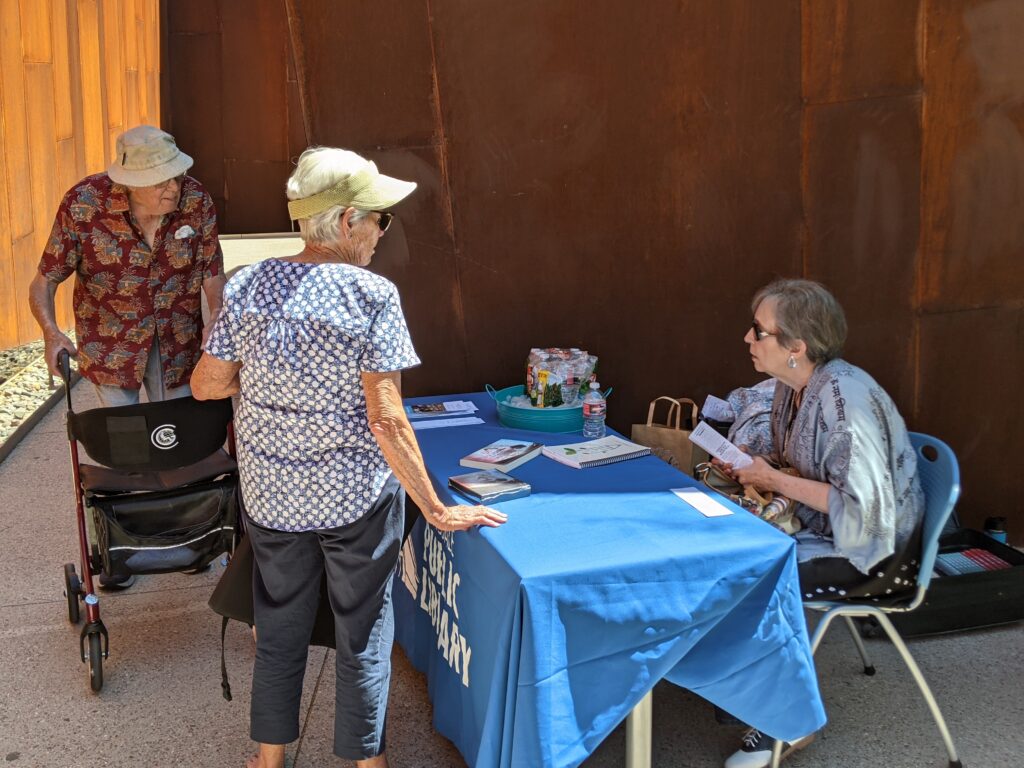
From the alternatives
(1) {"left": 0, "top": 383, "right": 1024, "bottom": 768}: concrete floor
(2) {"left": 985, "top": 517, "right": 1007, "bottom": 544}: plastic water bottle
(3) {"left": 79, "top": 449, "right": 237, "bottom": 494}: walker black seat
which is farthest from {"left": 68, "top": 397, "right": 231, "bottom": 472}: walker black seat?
(2) {"left": 985, "top": 517, "right": 1007, "bottom": 544}: plastic water bottle

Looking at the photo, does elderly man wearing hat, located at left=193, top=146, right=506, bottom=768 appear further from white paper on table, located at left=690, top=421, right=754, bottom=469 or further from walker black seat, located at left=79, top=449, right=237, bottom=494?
walker black seat, located at left=79, top=449, right=237, bottom=494

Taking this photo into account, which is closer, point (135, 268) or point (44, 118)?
point (135, 268)

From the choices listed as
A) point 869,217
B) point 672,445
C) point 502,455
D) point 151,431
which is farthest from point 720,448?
point 151,431

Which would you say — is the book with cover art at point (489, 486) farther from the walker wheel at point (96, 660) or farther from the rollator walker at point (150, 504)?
the walker wheel at point (96, 660)

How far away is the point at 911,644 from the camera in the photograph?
3670mm

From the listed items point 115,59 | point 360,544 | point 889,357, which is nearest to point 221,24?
point 115,59

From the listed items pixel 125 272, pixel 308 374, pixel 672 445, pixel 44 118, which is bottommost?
pixel 672 445

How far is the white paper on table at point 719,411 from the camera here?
3715 mm

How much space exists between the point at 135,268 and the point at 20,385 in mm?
4074

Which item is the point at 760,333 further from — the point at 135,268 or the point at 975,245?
the point at 135,268

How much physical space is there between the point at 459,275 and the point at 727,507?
1779mm

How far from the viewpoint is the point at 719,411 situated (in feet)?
12.2

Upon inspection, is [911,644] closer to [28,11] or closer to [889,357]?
[889,357]

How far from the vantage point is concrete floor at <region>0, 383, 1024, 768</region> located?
302 centimetres
